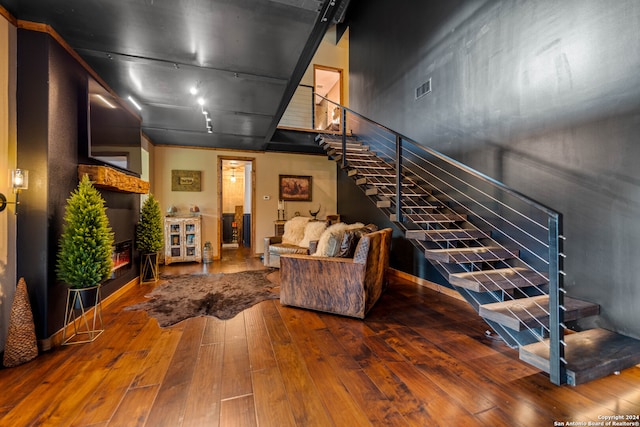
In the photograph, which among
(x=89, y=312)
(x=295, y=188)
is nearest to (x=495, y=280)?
(x=89, y=312)

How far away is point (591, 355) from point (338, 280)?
6.46 feet

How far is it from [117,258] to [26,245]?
1392 mm

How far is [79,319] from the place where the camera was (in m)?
2.68

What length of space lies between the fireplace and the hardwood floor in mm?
956

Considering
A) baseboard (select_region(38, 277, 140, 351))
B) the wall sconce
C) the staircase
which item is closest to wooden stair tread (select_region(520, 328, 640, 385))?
the staircase

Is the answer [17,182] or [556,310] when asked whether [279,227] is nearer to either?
[17,182]

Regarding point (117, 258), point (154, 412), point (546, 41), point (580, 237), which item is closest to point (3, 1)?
point (117, 258)

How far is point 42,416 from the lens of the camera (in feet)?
4.91

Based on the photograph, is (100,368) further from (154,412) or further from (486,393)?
(486,393)

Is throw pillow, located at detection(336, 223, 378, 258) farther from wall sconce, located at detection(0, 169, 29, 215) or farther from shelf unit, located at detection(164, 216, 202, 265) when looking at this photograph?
shelf unit, located at detection(164, 216, 202, 265)

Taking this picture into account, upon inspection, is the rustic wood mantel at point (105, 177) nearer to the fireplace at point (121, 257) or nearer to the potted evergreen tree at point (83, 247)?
the potted evergreen tree at point (83, 247)

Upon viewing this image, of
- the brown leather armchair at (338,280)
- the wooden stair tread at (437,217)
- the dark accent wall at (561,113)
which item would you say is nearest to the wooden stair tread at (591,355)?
the dark accent wall at (561,113)

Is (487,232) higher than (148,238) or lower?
higher

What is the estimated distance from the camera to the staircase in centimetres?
177
